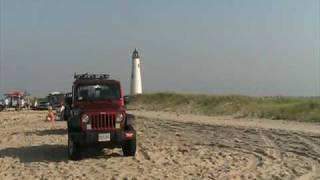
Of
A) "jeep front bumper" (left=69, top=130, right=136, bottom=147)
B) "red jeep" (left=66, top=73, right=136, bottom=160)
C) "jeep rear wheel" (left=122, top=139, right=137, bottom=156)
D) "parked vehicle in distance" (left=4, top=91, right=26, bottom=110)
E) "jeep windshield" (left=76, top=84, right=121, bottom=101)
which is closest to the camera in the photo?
"jeep front bumper" (left=69, top=130, right=136, bottom=147)

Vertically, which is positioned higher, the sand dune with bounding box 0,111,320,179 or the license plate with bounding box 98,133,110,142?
the license plate with bounding box 98,133,110,142

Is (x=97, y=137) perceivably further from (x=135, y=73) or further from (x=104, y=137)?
(x=135, y=73)

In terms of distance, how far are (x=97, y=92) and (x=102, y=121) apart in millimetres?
1467

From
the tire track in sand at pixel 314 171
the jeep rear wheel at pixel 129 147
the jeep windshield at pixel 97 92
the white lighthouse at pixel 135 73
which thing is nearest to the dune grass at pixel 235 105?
the white lighthouse at pixel 135 73

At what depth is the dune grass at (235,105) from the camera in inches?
1524

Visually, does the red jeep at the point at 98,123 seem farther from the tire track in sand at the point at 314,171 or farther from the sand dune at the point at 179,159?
the tire track in sand at the point at 314,171

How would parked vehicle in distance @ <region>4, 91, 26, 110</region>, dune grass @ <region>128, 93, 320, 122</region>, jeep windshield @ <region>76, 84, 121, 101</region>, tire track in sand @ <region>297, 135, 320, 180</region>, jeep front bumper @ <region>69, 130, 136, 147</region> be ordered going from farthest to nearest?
parked vehicle in distance @ <region>4, 91, 26, 110</region> < dune grass @ <region>128, 93, 320, 122</region> < jeep windshield @ <region>76, 84, 121, 101</region> < jeep front bumper @ <region>69, 130, 136, 147</region> < tire track in sand @ <region>297, 135, 320, 180</region>

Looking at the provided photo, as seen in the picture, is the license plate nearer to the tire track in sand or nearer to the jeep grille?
the jeep grille

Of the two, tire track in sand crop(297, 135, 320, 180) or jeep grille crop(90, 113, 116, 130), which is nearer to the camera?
tire track in sand crop(297, 135, 320, 180)

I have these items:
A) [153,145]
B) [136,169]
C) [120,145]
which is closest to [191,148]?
[153,145]

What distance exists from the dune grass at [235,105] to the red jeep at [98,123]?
19701 millimetres

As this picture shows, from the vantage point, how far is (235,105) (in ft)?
162

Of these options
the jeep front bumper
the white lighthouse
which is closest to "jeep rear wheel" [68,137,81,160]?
the jeep front bumper

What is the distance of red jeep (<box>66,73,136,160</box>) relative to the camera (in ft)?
53.1
